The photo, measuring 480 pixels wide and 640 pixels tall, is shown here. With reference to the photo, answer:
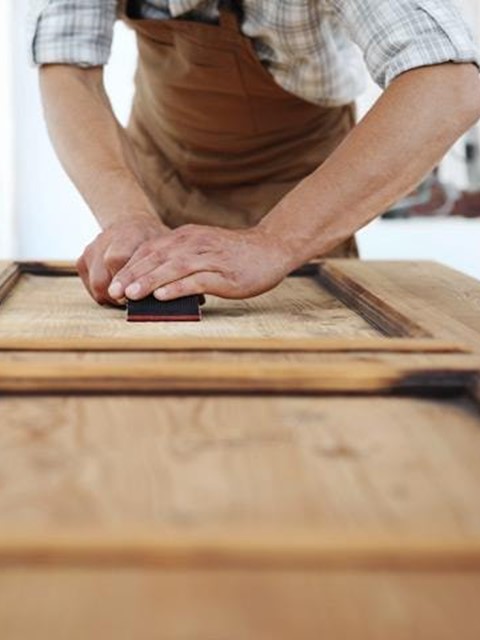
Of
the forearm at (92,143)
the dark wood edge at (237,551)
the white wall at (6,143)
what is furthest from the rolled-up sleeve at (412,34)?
the white wall at (6,143)

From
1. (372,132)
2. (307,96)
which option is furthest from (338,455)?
(307,96)

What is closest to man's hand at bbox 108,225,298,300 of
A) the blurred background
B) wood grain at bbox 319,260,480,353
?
wood grain at bbox 319,260,480,353

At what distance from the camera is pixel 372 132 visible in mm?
1404

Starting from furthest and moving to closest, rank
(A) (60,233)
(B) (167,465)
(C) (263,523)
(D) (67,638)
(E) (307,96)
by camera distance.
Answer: (A) (60,233) → (E) (307,96) → (B) (167,465) → (C) (263,523) → (D) (67,638)

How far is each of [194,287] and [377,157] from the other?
29 centimetres

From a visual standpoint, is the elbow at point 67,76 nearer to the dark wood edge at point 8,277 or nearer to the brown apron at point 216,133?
the brown apron at point 216,133

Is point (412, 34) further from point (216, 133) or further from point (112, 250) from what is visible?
point (216, 133)

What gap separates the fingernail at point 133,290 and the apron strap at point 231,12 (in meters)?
0.60

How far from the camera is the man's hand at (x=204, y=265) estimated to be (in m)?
1.28

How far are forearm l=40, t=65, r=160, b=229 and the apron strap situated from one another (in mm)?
208

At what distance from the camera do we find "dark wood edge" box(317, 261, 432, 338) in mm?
1188

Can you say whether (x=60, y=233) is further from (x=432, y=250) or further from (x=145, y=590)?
(x=145, y=590)

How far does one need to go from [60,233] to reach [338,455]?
4.34 m

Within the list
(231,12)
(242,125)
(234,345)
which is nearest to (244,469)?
(234,345)
